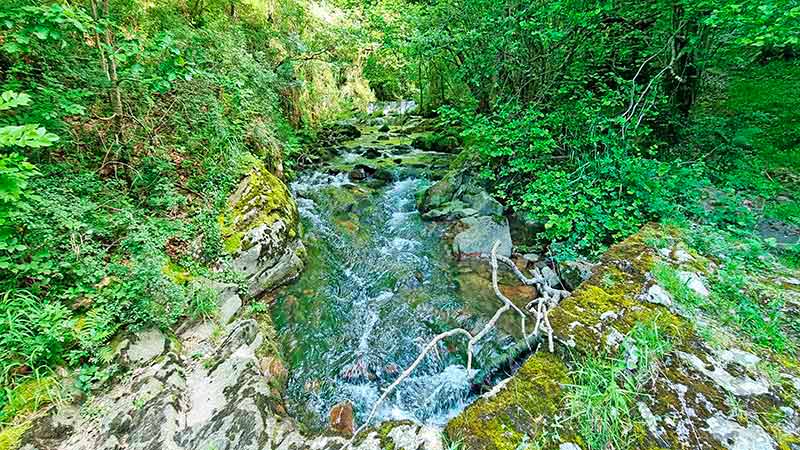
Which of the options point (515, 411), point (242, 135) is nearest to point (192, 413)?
point (515, 411)

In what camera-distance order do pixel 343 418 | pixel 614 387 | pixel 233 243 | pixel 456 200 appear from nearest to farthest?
pixel 614 387 < pixel 343 418 < pixel 233 243 < pixel 456 200

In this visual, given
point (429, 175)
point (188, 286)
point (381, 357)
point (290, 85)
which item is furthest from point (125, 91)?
point (429, 175)

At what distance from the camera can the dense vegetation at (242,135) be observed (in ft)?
9.13

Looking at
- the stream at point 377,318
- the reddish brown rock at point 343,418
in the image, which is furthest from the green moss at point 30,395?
the reddish brown rock at point 343,418

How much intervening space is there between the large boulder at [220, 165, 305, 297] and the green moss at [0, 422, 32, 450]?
7.68 feet

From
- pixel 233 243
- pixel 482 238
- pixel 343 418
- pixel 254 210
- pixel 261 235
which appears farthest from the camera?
pixel 482 238

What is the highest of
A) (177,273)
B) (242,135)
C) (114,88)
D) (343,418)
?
(114,88)

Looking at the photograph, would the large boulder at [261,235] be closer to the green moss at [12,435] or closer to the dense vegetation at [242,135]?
the dense vegetation at [242,135]

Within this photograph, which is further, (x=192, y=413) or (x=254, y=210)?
(x=254, y=210)

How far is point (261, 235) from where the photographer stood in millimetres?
4996

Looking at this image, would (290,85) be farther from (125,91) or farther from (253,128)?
(125,91)

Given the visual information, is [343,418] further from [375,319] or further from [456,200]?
[456,200]

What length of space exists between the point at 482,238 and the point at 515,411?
4.75 metres

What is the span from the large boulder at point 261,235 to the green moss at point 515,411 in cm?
383
